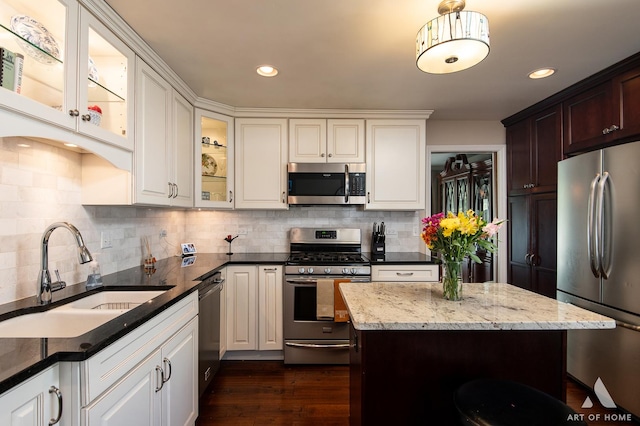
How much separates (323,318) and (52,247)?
1947mm

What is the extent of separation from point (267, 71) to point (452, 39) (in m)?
1.34

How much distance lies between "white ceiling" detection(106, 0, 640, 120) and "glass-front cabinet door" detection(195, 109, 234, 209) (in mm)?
268

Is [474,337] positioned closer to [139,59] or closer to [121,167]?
[121,167]

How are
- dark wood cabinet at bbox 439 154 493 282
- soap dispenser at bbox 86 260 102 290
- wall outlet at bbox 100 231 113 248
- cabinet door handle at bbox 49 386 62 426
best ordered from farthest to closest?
dark wood cabinet at bbox 439 154 493 282 < wall outlet at bbox 100 231 113 248 < soap dispenser at bbox 86 260 102 290 < cabinet door handle at bbox 49 386 62 426

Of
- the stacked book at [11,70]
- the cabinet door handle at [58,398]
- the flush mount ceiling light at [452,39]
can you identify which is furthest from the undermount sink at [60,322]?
the flush mount ceiling light at [452,39]

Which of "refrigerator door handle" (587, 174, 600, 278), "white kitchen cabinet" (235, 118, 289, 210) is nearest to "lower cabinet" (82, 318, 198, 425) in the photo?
"white kitchen cabinet" (235, 118, 289, 210)

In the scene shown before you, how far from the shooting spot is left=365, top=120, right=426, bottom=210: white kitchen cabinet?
9.75 feet

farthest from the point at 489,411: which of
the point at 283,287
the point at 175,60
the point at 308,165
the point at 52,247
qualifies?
the point at 175,60

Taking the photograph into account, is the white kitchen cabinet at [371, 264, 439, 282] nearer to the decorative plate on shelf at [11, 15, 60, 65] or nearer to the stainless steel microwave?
the stainless steel microwave

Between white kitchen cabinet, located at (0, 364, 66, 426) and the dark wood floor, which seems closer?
white kitchen cabinet, located at (0, 364, 66, 426)

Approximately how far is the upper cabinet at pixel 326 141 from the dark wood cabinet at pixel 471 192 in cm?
154

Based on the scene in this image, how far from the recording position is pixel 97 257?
6.19ft

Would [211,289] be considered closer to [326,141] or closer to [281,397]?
[281,397]

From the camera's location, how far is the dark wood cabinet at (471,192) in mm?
3631
